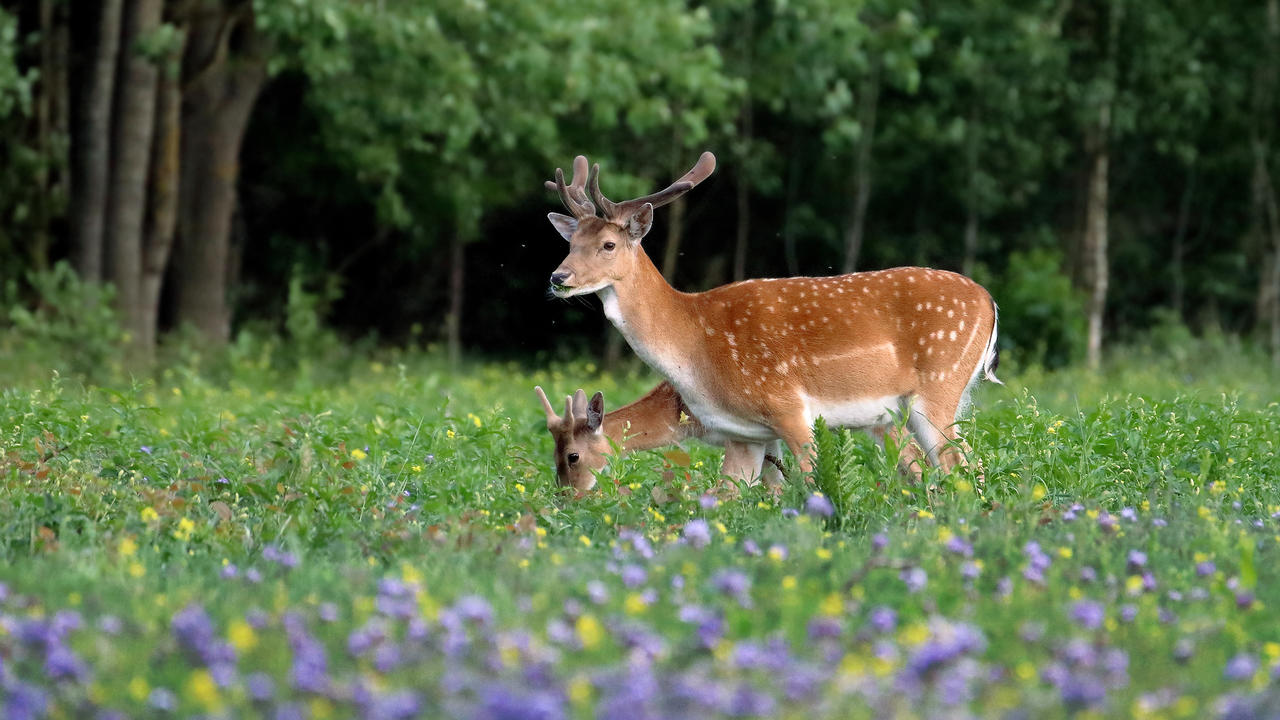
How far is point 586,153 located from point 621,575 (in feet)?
54.2

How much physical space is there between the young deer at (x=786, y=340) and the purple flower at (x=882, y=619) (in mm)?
3521

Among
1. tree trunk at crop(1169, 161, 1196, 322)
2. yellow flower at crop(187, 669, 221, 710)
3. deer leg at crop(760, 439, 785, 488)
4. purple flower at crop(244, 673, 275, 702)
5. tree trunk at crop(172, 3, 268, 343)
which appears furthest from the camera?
tree trunk at crop(1169, 161, 1196, 322)

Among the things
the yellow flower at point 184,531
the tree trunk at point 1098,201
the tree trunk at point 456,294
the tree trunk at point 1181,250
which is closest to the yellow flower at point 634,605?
the yellow flower at point 184,531

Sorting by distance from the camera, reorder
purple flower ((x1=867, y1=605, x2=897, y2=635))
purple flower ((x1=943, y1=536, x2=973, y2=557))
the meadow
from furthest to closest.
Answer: purple flower ((x1=943, y1=536, x2=973, y2=557)) < purple flower ((x1=867, y1=605, x2=897, y2=635)) < the meadow

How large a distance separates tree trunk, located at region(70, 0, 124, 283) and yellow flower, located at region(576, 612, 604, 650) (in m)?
12.9

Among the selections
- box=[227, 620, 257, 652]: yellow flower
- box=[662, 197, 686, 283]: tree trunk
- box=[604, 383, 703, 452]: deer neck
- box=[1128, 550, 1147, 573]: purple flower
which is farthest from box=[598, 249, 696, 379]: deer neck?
box=[662, 197, 686, 283]: tree trunk

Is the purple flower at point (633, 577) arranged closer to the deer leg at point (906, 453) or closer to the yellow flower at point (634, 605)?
the yellow flower at point (634, 605)

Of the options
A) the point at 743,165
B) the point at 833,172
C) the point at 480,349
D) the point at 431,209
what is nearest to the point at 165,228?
the point at 431,209

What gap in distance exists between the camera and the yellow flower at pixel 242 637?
11.3 ft

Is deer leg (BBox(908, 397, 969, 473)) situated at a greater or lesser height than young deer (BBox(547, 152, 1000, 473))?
lesser

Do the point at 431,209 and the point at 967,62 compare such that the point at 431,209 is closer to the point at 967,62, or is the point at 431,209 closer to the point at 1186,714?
the point at 967,62

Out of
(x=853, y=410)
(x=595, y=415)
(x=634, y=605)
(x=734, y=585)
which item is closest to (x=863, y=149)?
(x=853, y=410)

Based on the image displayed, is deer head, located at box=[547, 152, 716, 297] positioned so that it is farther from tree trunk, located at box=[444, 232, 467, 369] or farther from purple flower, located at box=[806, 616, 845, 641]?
tree trunk, located at box=[444, 232, 467, 369]

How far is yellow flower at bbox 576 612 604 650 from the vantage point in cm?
362
